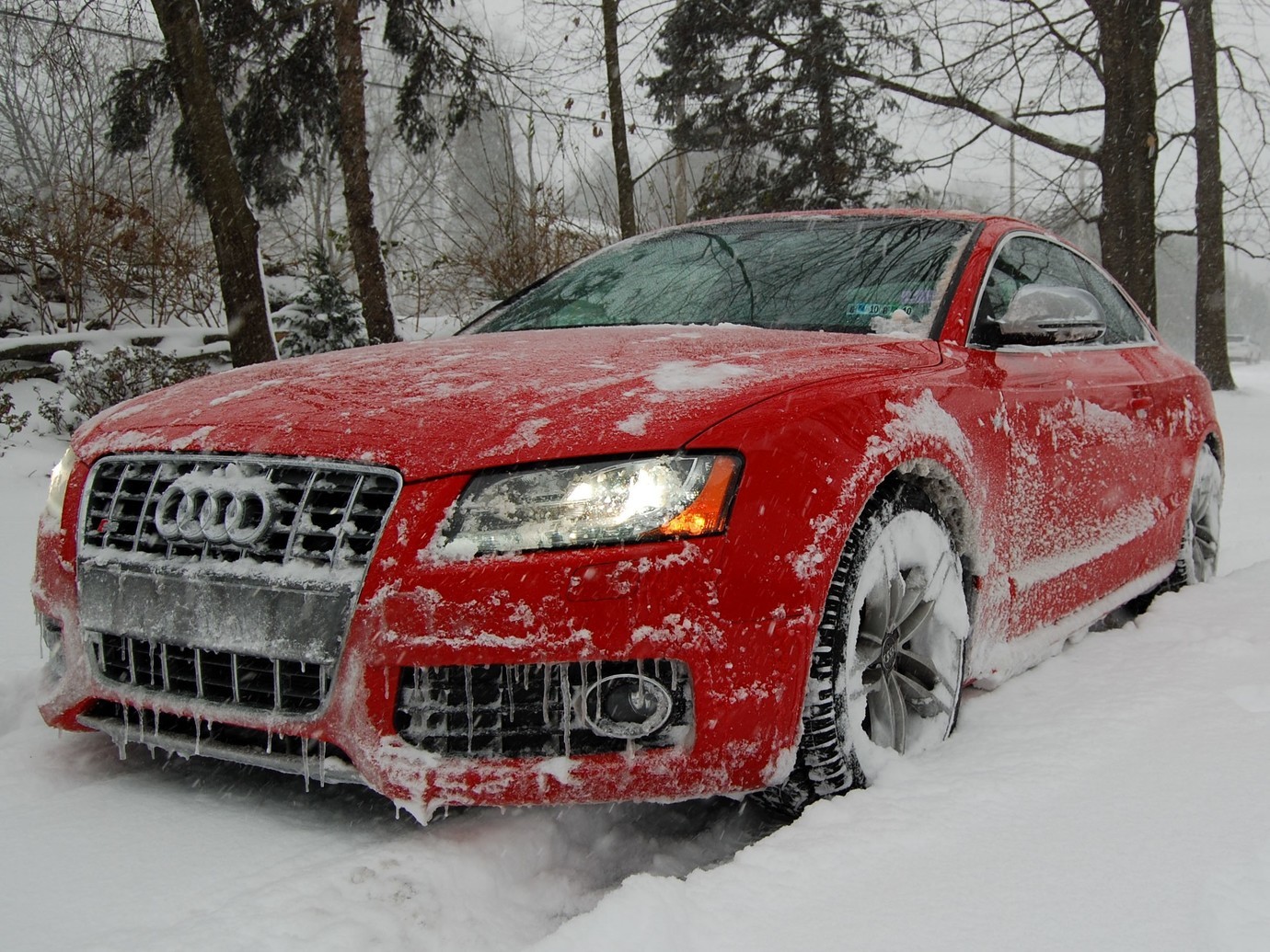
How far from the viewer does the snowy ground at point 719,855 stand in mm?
1655

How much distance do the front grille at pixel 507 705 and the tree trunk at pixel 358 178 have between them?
10.0m

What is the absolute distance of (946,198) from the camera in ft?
58.8

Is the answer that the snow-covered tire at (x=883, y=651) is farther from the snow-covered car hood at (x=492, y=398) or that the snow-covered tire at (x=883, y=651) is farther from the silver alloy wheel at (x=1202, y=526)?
the silver alloy wheel at (x=1202, y=526)

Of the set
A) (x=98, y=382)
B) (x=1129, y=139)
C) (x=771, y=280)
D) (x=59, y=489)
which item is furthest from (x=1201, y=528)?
(x=1129, y=139)

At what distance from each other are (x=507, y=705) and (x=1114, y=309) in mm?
3160

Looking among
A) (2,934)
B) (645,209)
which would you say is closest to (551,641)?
(2,934)

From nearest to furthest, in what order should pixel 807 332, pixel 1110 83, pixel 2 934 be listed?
1. pixel 2 934
2. pixel 807 332
3. pixel 1110 83

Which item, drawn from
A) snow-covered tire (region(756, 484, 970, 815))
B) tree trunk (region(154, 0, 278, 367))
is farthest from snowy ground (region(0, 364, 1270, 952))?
tree trunk (region(154, 0, 278, 367))

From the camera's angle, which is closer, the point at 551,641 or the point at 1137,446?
the point at 551,641

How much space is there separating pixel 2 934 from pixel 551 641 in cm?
98

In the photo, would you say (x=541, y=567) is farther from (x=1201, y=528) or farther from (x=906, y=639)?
(x=1201, y=528)

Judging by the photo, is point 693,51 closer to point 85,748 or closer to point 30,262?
point 30,262

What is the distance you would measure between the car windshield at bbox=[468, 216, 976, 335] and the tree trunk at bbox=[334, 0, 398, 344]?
26.8 feet

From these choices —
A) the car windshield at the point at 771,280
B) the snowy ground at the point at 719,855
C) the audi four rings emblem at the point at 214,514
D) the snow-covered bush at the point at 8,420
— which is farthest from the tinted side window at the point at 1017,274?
the snow-covered bush at the point at 8,420
